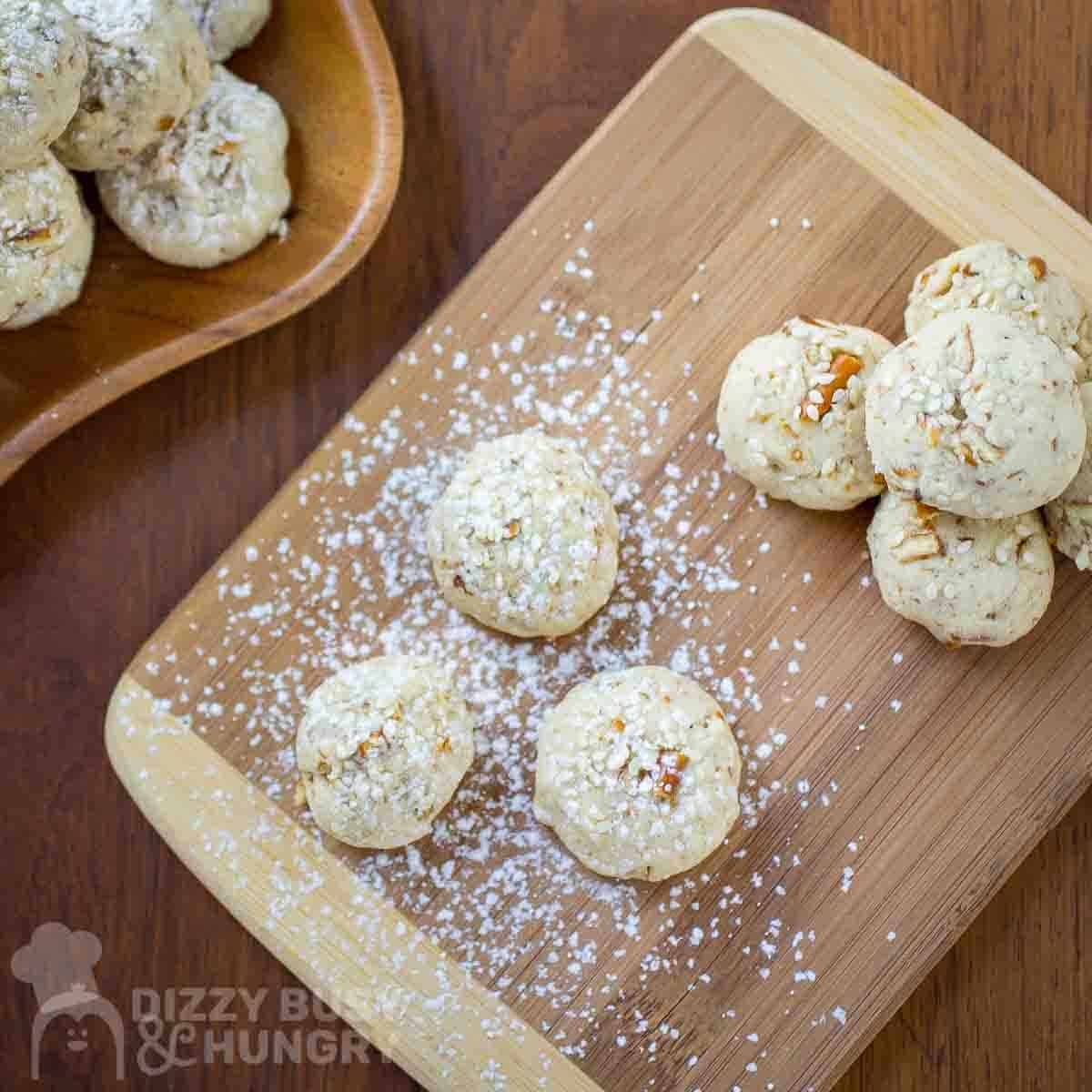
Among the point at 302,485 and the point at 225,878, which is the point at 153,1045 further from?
the point at 302,485

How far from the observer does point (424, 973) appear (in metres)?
1.54

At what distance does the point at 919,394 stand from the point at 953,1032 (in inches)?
34.8

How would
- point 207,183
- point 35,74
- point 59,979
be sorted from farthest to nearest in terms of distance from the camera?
point 59,979
point 207,183
point 35,74

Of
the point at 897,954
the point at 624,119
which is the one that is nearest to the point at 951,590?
the point at 897,954

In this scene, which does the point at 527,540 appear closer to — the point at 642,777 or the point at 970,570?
the point at 642,777

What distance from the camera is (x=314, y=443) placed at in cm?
169

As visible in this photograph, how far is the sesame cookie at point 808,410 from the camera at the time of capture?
1454 mm

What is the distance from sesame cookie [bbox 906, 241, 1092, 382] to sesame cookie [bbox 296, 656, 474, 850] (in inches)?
29.6

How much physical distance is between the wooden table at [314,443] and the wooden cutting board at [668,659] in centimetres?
13

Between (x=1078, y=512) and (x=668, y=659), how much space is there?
0.52 meters

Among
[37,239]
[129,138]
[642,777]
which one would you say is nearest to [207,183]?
[129,138]

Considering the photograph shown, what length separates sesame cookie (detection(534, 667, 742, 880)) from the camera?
146 cm

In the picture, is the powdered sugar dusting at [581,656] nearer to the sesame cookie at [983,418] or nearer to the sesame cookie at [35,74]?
the sesame cookie at [983,418]

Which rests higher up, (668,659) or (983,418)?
(983,418)
